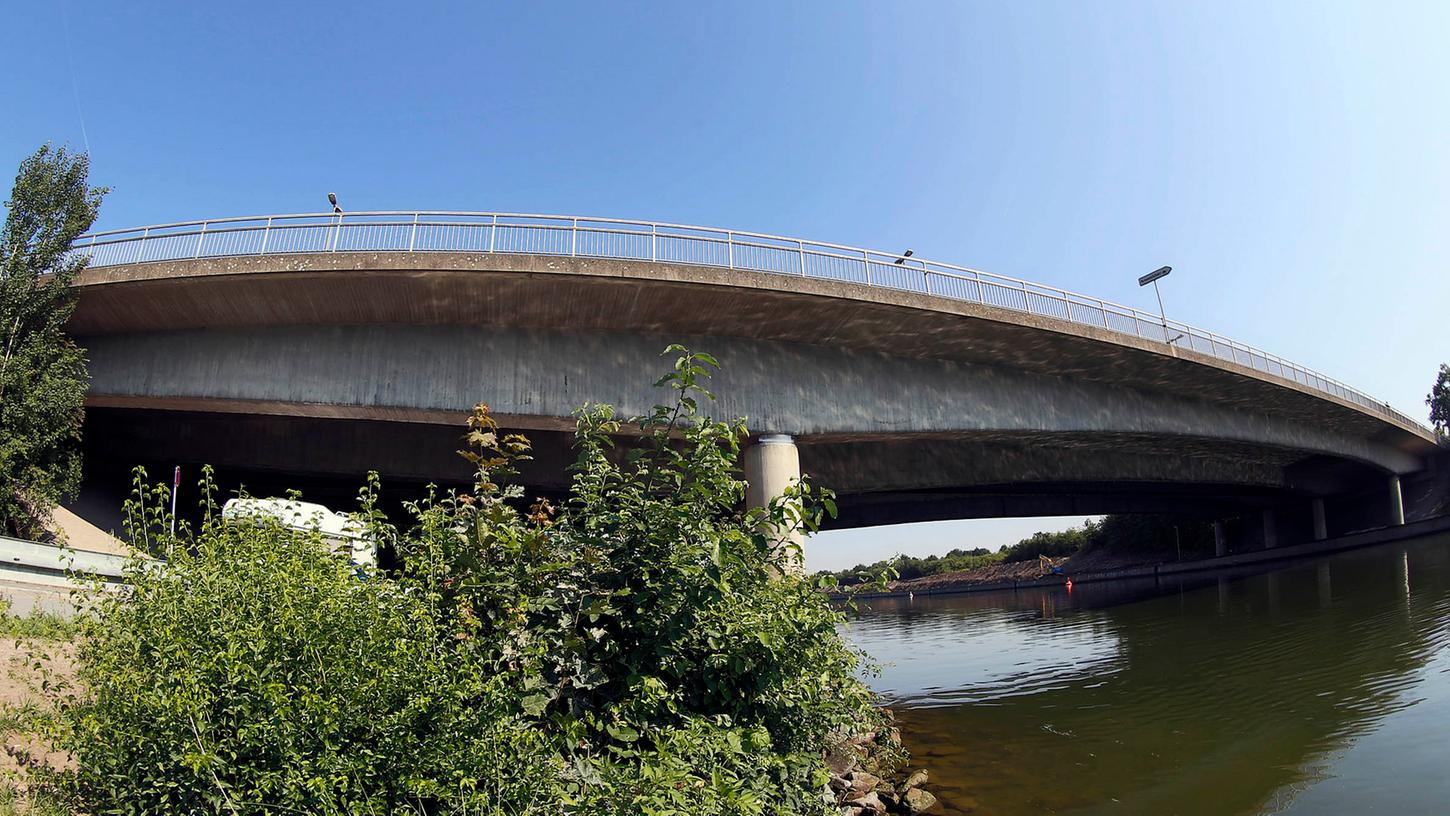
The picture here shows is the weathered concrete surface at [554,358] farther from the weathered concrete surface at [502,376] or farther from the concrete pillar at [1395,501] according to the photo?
the concrete pillar at [1395,501]

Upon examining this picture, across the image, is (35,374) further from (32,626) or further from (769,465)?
(769,465)

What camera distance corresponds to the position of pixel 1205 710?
11734 mm

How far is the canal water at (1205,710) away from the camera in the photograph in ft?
26.1

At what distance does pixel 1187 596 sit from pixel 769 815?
119 ft

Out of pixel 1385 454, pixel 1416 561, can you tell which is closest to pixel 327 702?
pixel 1416 561

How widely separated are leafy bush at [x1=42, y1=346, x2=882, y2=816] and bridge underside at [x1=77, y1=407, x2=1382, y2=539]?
1273 centimetres

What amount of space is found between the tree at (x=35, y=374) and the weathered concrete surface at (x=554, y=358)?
0.60 meters

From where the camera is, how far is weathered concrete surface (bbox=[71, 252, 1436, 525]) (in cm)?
1505

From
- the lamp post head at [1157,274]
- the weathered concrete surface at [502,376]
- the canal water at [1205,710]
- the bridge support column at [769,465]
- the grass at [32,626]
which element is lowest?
the canal water at [1205,710]

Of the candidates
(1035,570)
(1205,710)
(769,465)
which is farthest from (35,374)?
(1035,570)

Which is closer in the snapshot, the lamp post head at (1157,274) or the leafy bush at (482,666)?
the leafy bush at (482,666)

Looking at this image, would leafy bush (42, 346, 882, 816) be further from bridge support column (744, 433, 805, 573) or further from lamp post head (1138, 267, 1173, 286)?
lamp post head (1138, 267, 1173, 286)

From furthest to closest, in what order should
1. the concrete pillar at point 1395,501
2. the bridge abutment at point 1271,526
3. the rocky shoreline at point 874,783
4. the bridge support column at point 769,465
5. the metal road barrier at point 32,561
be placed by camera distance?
the bridge abutment at point 1271,526 → the concrete pillar at point 1395,501 → the bridge support column at point 769,465 → the metal road barrier at point 32,561 → the rocky shoreline at point 874,783

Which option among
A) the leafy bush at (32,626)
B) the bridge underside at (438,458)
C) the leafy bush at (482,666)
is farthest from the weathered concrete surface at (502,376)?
the leafy bush at (482,666)
